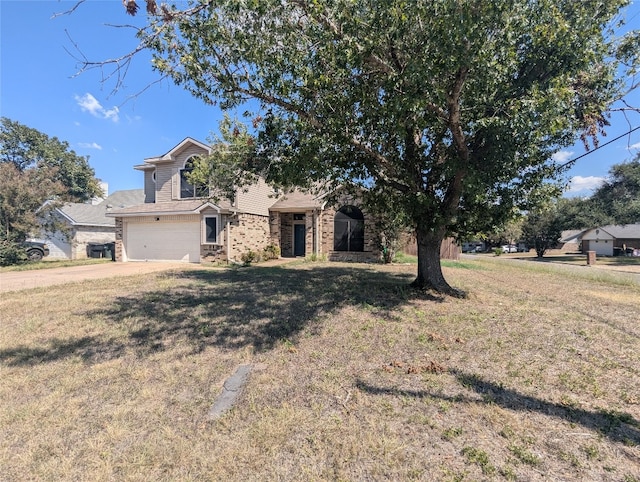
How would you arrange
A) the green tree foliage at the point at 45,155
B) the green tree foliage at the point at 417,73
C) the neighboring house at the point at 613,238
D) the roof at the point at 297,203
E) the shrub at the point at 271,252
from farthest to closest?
the neighboring house at the point at 613,238 → the green tree foliage at the point at 45,155 → the shrub at the point at 271,252 → the roof at the point at 297,203 → the green tree foliage at the point at 417,73

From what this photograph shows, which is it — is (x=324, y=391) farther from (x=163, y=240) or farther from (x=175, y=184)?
(x=175, y=184)

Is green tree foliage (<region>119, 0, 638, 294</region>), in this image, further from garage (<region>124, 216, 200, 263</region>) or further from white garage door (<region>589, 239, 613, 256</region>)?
white garage door (<region>589, 239, 613, 256</region>)

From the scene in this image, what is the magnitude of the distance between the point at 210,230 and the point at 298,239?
5.19 metres

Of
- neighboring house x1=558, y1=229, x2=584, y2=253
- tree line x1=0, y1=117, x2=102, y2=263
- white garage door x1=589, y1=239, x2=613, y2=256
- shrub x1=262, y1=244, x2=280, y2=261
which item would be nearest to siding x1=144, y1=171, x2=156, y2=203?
tree line x1=0, y1=117, x2=102, y2=263

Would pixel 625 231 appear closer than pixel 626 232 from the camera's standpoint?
No

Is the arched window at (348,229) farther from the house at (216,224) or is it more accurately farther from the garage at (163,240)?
the garage at (163,240)

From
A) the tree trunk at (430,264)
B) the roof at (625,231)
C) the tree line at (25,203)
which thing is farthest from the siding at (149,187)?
the roof at (625,231)

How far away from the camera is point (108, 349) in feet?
16.3

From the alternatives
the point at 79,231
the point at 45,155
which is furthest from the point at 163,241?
the point at 45,155

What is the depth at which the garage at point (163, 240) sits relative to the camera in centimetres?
1714

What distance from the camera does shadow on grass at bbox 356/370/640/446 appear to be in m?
3.00

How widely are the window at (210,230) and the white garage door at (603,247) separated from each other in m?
50.1

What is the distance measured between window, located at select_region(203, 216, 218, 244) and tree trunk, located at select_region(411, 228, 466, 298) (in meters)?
11.2

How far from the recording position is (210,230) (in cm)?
1669
